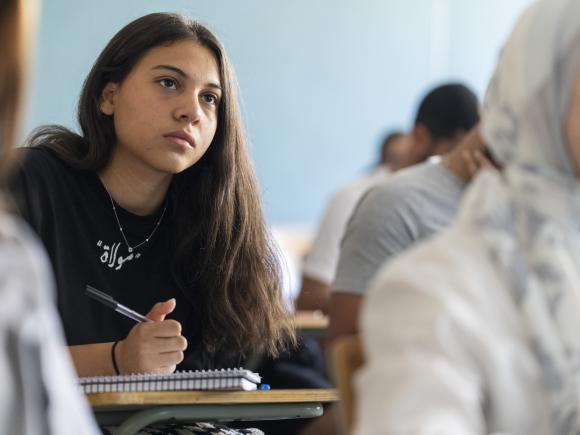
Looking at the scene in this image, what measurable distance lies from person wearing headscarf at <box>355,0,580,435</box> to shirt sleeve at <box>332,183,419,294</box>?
781mm

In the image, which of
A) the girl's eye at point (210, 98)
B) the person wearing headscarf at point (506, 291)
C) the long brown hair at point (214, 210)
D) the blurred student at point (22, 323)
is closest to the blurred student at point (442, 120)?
the long brown hair at point (214, 210)

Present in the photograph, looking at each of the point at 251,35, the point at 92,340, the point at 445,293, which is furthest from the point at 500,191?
the point at 251,35

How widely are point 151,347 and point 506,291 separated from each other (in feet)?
3.60

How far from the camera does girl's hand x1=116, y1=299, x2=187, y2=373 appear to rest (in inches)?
91.6

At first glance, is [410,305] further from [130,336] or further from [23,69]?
[130,336]

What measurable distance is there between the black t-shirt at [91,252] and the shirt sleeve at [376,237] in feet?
1.60

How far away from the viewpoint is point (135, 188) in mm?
2676

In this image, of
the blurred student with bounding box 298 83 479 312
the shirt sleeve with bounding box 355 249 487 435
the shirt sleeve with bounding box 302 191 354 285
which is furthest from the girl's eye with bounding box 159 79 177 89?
the shirt sleeve with bounding box 302 191 354 285

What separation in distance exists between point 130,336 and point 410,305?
3.77 feet

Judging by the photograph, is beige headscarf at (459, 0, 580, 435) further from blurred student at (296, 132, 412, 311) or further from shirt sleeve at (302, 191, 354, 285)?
shirt sleeve at (302, 191, 354, 285)

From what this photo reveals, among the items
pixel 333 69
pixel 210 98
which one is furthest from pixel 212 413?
pixel 333 69

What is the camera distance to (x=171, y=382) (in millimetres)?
2146

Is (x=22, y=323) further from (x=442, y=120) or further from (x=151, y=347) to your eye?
(x=442, y=120)

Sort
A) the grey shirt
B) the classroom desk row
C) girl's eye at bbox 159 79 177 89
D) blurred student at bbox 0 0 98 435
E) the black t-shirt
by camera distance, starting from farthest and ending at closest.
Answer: girl's eye at bbox 159 79 177 89 → the black t-shirt → the grey shirt → the classroom desk row → blurred student at bbox 0 0 98 435
